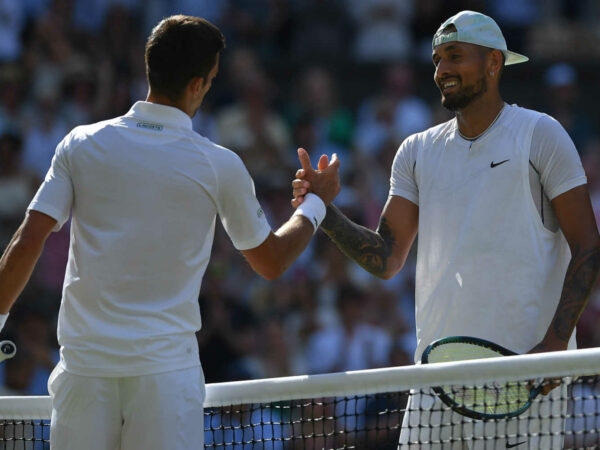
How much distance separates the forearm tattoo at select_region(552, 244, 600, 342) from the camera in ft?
14.0

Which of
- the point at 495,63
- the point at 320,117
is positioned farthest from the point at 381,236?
the point at 320,117

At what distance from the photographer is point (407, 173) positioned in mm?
4910

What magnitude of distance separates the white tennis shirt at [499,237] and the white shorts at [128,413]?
1.24 meters

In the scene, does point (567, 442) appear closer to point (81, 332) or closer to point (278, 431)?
point (278, 431)

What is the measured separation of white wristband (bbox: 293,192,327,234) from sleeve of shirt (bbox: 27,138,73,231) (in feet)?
2.76

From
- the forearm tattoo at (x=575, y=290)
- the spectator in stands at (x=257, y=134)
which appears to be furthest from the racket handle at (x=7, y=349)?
the spectator in stands at (x=257, y=134)

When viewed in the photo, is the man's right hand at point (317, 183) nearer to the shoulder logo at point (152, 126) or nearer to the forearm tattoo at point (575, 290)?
the shoulder logo at point (152, 126)

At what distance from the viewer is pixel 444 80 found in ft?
15.4

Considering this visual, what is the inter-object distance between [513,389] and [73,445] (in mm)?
1575

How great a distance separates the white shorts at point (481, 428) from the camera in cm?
437

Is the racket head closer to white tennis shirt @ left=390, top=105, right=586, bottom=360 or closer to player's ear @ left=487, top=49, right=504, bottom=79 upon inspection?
white tennis shirt @ left=390, top=105, right=586, bottom=360

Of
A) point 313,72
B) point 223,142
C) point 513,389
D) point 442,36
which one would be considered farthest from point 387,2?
point 513,389

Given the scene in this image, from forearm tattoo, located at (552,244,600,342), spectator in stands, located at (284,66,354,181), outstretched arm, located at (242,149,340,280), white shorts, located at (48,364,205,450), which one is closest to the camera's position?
white shorts, located at (48,364,205,450)

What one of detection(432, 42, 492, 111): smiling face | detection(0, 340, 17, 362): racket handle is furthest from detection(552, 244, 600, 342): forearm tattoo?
detection(0, 340, 17, 362): racket handle
